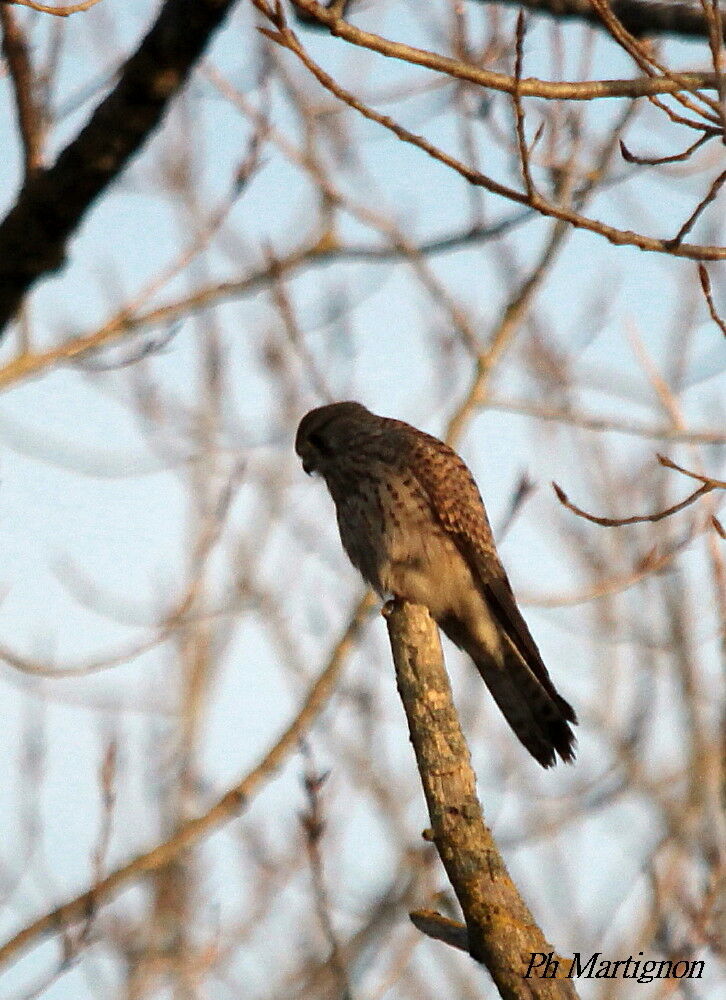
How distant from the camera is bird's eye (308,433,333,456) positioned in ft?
16.6

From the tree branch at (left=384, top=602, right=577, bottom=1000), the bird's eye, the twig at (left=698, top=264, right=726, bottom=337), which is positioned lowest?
the tree branch at (left=384, top=602, right=577, bottom=1000)

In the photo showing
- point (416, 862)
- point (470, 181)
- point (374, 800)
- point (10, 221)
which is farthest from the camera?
point (374, 800)

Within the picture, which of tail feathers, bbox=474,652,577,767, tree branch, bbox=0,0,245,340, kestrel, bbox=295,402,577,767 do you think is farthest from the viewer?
kestrel, bbox=295,402,577,767

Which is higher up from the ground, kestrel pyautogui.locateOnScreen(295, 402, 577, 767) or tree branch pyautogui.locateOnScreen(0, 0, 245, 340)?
kestrel pyautogui.locateOnScreen(295, 402, 577, 767)

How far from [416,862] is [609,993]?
84cm

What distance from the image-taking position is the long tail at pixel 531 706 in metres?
3.94

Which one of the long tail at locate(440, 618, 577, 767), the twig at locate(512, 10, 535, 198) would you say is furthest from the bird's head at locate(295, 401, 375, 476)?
the twig at locate(512, 10, 535, 198)

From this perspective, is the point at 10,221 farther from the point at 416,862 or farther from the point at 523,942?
the point at 416,862

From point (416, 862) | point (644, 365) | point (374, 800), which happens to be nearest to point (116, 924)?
point (374, 800)

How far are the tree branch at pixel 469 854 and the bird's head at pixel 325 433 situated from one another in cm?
223

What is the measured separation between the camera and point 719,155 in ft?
18.8

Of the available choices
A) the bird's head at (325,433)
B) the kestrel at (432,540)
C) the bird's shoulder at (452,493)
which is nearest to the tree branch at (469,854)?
the kestrel at (432,540)

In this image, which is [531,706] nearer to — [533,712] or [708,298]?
[533,712]

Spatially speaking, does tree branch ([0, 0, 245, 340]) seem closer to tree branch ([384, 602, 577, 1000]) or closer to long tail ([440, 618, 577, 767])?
tree branch ([384, 602, 577, 1000])
